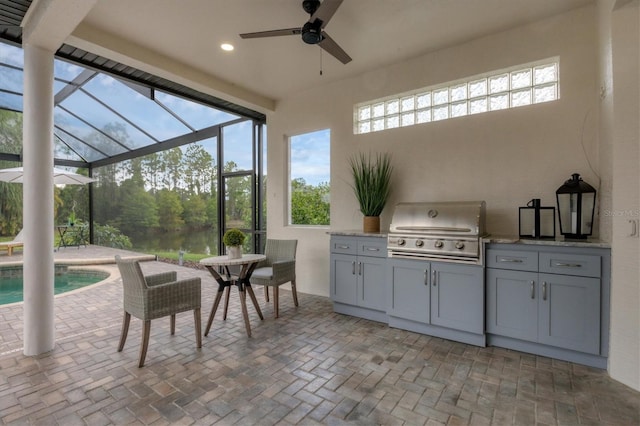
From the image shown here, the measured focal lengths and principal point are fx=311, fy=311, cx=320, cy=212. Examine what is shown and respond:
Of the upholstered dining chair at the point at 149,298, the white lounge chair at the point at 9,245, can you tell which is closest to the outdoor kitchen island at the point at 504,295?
the upholstered dining chair at the point at 149,298

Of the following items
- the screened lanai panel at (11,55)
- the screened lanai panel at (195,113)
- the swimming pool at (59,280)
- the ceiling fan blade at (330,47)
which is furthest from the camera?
the screened lanai panel at (195,113)

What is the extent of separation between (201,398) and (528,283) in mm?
2736

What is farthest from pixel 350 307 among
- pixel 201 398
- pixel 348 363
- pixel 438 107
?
pixel 438 107

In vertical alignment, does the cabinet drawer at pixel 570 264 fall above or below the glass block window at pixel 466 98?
below

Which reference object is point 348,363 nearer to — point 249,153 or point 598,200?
point 598,200

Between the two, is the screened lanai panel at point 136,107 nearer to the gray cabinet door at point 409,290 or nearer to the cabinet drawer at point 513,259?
the gray cabinet door at point 409,290

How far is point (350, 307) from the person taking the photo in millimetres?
3775

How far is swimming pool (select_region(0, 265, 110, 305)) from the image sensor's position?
16.6ft

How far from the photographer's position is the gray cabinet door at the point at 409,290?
315 cm

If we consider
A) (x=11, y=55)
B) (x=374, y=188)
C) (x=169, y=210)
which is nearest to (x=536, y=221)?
(x=374, y=188)

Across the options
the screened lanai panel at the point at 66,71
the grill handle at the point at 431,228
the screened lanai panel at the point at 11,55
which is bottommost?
the grill handle at the point at 431,228

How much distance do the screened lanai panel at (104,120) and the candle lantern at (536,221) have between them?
300 inches

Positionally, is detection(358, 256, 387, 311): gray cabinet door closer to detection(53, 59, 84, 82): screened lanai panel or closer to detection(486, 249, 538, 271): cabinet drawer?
detection(486, 249, 538, 271): cabinet drawer

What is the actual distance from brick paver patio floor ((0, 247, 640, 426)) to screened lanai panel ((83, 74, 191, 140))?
13.9 feet
